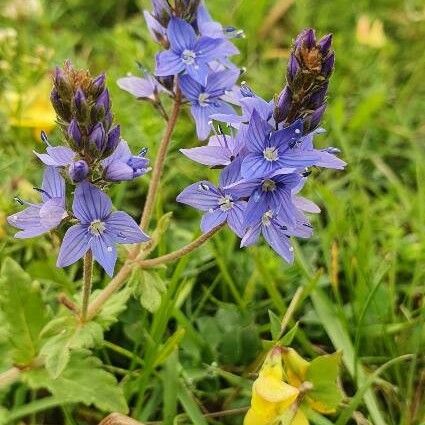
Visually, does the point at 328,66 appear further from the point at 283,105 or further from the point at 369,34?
the point at 369,34

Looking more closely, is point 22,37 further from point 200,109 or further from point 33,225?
point 33,225

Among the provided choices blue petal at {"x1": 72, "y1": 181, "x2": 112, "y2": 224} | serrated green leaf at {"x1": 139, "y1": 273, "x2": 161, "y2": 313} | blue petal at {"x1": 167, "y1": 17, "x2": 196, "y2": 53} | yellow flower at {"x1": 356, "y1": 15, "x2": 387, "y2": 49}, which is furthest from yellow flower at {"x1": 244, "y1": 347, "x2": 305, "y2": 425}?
yellow flower at {"x1": 356, "y1": 15, "x2": 387, "y2": 49}

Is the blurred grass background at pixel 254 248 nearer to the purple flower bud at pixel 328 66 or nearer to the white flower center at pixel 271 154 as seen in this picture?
the white flower center at pixel 271 154

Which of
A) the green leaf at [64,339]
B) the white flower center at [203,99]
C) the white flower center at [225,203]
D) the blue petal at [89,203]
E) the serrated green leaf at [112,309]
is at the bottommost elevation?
the green leaf at [64,339]

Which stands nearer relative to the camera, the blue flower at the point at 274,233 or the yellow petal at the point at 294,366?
the blue flower at the point at 274,233

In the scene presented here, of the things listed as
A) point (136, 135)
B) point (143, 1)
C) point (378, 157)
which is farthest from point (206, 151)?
point (143, 1)

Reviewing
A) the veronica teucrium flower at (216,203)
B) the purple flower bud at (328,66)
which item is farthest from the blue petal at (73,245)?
the purple flower bud at (328,66)
